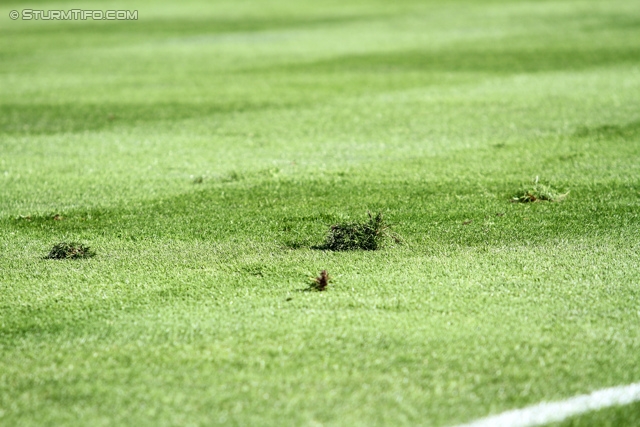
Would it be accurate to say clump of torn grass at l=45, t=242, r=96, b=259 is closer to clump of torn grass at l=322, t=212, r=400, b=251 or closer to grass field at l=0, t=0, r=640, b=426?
grass field at l=0, t=0, r=640, b=426

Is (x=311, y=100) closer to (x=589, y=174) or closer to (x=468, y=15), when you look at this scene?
(x=589, y=174)

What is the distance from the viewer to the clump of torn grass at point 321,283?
439 centimetres

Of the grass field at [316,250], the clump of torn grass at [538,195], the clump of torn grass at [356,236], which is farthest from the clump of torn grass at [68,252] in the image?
the clump of torn grass at [538,195]

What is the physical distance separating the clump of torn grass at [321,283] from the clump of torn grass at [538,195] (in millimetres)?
2364

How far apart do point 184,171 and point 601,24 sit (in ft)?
51.9

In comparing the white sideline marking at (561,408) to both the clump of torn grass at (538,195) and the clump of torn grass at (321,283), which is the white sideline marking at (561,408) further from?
the clump of torn grass at (538,195)

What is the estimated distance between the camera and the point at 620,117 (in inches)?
367

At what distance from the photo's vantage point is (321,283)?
4.41 metres

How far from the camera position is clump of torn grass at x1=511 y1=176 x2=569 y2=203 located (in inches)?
241

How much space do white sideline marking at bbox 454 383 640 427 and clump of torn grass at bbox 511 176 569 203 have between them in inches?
119

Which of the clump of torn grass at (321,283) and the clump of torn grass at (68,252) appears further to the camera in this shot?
the clump of torn grass at (68,252)
